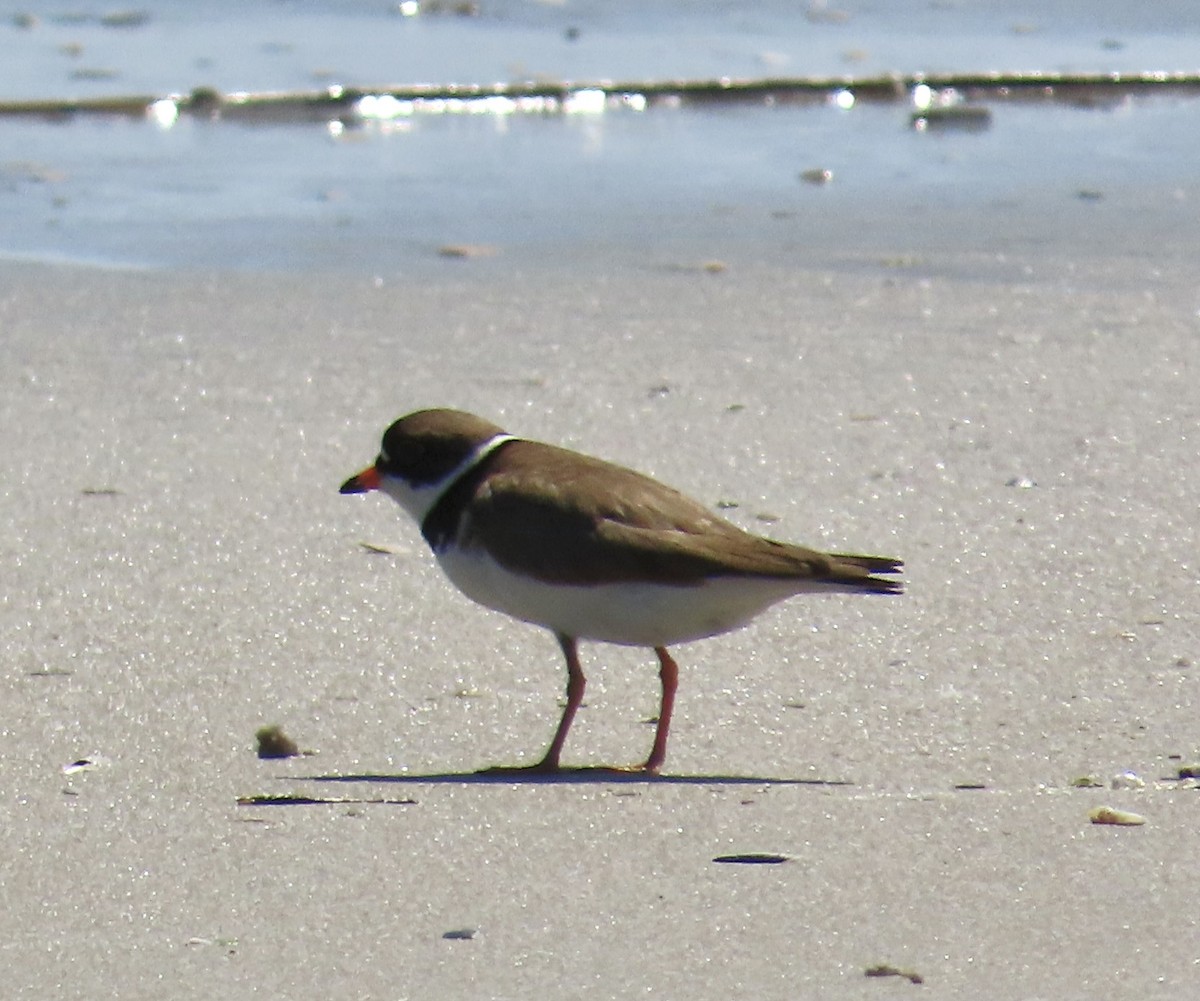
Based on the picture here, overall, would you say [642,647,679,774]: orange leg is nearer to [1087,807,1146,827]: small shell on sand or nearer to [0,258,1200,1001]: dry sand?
[0,258,1200,1001]: dry sand

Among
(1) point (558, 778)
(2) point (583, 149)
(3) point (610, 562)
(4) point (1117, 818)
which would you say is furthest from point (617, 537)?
(2) point (583, 149)

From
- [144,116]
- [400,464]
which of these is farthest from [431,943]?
[144,116]

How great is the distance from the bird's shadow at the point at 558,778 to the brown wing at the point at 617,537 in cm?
29

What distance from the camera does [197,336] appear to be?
633cm

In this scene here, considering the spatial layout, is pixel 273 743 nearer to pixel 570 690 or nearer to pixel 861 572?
pixel 570 690

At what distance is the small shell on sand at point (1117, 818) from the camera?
3.32 metres

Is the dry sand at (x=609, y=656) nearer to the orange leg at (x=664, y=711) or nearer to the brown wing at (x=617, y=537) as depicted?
the orange leg at (x=664, y=711)

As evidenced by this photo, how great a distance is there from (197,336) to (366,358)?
50cm

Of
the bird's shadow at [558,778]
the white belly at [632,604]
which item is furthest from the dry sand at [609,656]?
the white belly at [632,604]

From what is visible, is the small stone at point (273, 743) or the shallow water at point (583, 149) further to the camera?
the shallow water at point (583, 149)

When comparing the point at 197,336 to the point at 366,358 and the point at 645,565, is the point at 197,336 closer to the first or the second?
the point at 366,358

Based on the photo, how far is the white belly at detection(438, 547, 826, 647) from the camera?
3.66 m

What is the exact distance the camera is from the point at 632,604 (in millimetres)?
3684

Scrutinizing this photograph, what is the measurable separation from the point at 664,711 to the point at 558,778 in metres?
0.24
